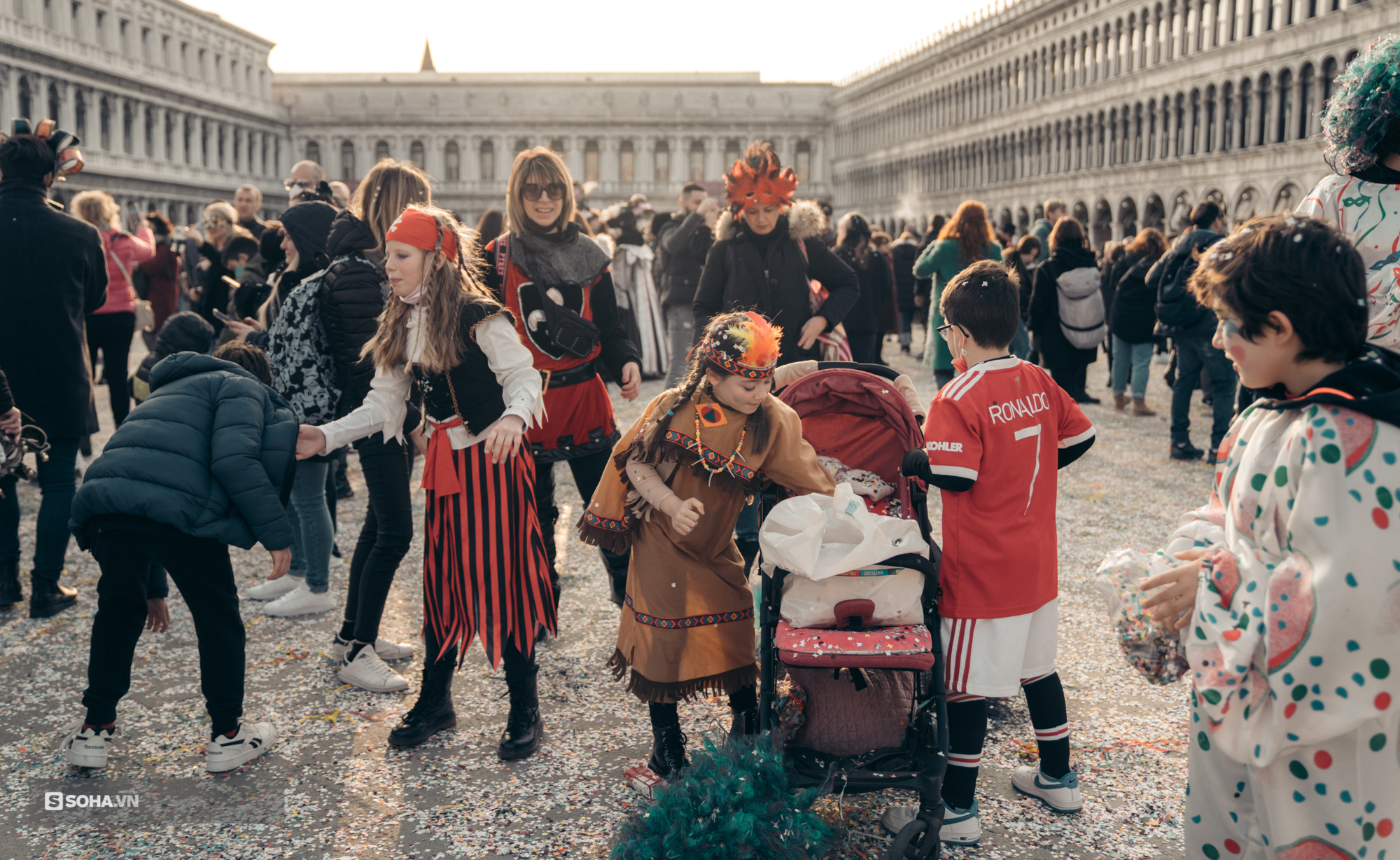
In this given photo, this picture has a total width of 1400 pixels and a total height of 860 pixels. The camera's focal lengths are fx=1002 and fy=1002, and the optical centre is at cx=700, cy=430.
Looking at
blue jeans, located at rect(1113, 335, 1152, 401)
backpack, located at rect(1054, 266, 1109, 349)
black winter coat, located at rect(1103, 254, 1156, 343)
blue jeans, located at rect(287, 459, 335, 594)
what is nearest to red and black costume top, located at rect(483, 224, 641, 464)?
blue jeans, located at rect(287, 459, 335, 594)

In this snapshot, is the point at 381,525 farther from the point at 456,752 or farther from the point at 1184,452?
the point at 1184,452

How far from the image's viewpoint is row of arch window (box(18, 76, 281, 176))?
151ft

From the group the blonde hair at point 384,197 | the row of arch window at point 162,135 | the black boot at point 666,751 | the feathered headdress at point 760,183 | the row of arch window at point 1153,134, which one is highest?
the row of arch window at point 162,135

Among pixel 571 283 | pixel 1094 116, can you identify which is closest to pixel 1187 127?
pixel 1094 116

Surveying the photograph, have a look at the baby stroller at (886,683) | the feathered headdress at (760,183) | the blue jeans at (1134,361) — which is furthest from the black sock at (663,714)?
Answer: the blue jeans at (1134,361)

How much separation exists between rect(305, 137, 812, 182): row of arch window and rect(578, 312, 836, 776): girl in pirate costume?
2882 inches

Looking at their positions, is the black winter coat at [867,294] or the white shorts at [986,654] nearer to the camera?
the white shorts at [986,654]

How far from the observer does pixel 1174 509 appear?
6730mm

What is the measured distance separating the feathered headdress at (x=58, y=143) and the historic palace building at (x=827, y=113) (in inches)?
1236

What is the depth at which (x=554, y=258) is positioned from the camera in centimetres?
408

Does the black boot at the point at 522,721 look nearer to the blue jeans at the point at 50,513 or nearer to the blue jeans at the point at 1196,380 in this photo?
the blue jeans at the point at 50,513

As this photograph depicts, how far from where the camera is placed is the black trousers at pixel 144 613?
10.4 ft

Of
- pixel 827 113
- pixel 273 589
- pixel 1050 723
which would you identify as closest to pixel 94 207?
pixel 273 589

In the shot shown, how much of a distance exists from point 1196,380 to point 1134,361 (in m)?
2.40
